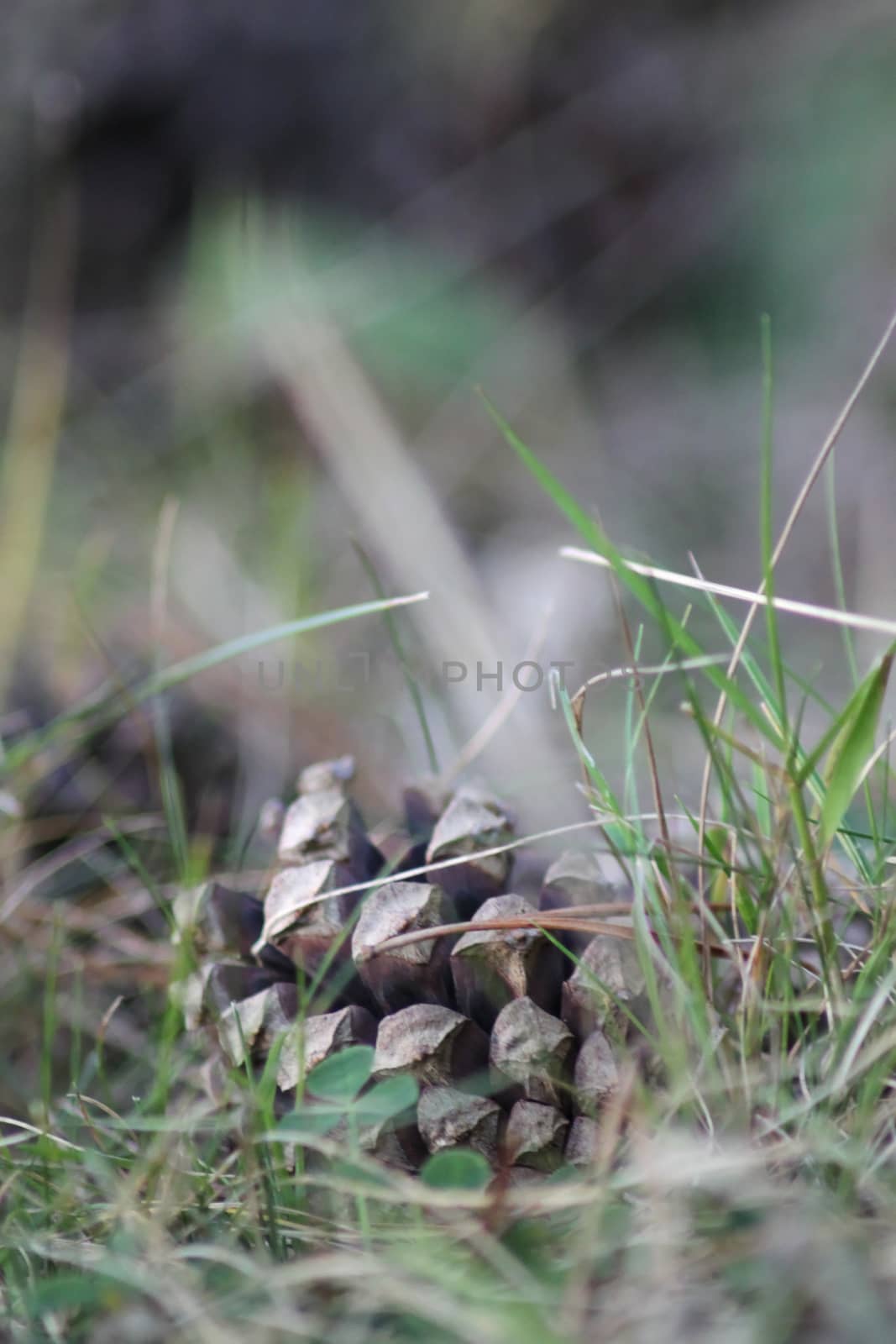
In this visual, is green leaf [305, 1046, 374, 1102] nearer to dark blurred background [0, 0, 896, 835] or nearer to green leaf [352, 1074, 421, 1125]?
green leaf [352, 1074, 421, 1125]

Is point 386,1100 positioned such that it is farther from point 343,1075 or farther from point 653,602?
point 653,602

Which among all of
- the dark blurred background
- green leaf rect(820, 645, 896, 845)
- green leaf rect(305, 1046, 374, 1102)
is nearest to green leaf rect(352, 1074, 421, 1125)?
green leaf rect(305, 1046, 374, 1102)

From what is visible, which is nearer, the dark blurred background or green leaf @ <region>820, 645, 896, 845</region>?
green leaf @ <region>820, 645, 896, 845</region>

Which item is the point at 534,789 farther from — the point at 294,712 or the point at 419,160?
the point at 419,160

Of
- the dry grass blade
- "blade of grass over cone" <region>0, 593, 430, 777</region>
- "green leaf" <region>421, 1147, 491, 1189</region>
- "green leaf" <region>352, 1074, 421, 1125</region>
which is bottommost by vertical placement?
"green leaf" <region>421, 1147, 491, 1189</region>

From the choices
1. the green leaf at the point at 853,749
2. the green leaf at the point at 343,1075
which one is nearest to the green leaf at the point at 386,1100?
the green leaf at the point at 343,1075

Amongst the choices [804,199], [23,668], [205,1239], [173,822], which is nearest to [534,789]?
[173,822]

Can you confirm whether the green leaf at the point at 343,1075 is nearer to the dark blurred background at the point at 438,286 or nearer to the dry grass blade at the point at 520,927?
the dry grass blade at the point at 520,927
